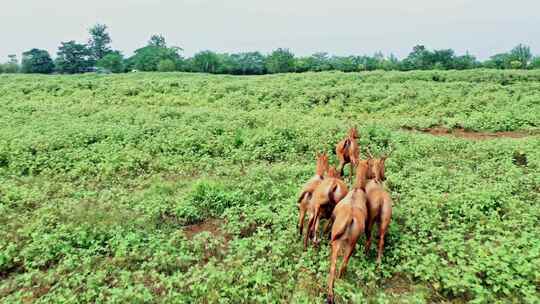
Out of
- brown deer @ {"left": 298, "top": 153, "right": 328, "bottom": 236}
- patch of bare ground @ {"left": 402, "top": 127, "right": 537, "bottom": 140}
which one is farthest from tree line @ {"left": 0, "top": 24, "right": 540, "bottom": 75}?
brown deer @ {"left": 298, "top": 153, "right": 328, "bottom": 236}

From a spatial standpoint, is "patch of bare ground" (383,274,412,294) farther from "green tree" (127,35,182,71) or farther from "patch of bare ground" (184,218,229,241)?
"green tree" (127,35,182,71)

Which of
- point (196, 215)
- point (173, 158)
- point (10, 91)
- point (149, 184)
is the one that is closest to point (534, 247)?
point (196, 215)

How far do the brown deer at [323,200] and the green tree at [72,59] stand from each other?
72055 millimetres

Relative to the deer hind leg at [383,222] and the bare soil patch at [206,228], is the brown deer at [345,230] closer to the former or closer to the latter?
the deer hind leg at [383,222]

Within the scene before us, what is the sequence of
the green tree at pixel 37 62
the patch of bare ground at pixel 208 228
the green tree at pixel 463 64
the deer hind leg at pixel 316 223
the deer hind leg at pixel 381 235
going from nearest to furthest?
the deer hind leg at pixel 381 235, the deer hind leg at pixel 316 223, the patch of bare ground at pixel 208 228, the green tree at pixel 463 64, the green tree at pixel 37 62

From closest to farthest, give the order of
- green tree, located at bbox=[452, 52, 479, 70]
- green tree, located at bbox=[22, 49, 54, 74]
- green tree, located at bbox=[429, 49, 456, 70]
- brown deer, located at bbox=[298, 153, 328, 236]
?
brown deer, located at bbox=[298, 153, 328, 236]
green tree, located at bbox=[452, 52, 479, 70]
green tree, located at bbox=[429, 49, 456, 70]
green tree, located at bbox=[22, 49, 54, 74]

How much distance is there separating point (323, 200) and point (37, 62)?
72.0 meters

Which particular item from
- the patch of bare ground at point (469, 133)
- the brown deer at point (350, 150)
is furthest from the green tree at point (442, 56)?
the brown deer at point (350, 150)

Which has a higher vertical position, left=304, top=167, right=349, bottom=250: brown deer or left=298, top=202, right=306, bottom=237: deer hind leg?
left=304, top=167, right=349, bottom=250: brown deer

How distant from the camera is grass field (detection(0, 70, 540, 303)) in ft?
15.8

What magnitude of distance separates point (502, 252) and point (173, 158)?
7.92 meters

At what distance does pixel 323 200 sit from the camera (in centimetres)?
541

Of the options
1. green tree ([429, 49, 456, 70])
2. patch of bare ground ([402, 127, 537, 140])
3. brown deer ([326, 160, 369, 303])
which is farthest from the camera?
green tree ([429, 49, 456, 70])

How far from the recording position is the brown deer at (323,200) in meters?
5.41
